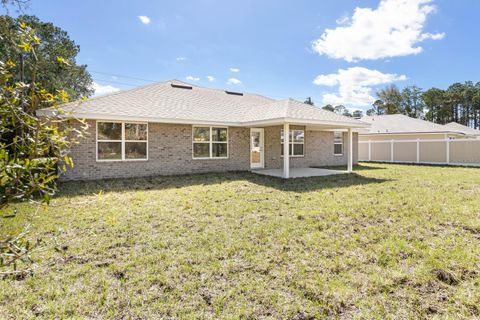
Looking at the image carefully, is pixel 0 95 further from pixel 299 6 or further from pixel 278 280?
pixel 299 6

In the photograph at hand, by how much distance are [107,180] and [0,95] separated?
9760 mm

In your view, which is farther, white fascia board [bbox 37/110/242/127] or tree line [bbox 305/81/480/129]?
tree line [bbox 305/81/480/129]

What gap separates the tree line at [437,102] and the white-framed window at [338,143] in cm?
4057

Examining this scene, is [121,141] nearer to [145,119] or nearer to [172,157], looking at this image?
[145,119]

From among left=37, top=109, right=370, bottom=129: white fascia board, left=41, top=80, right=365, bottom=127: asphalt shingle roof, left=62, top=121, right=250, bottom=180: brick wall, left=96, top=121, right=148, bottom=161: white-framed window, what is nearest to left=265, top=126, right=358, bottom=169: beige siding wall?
left=62, top=121, right=250, bottom=180: brick wall

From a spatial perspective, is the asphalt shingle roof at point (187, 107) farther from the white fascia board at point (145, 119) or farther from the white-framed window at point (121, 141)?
the white-framed window at point (121, 141)

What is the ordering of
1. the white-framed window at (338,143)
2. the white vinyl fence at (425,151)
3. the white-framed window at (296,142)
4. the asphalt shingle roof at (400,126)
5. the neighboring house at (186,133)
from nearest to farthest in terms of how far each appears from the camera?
the neighboring house at (186,133) → the white-framed window at (296,142) → the white vinyl fence at (425,151) → the white-framed window at (338,143) → the asphalt shingle roof at (400,126)

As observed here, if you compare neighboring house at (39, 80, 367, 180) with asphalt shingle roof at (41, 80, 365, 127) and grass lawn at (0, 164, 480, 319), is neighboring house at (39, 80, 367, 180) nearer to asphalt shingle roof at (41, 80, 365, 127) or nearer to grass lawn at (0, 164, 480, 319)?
asphalt shingle roof at (41, 80, 365, 127)

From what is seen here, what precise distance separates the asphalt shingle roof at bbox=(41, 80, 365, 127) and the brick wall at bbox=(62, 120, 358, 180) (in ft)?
2.07

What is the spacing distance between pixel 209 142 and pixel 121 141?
4039 mm

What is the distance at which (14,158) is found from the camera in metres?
1.49

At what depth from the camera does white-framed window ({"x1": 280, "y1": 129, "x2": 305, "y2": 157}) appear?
51.3 feet

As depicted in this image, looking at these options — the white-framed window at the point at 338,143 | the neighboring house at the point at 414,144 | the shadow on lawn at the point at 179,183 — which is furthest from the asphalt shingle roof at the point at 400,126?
the shadow on lawn at the point at 179,183

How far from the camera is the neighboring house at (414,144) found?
17.4 metres
